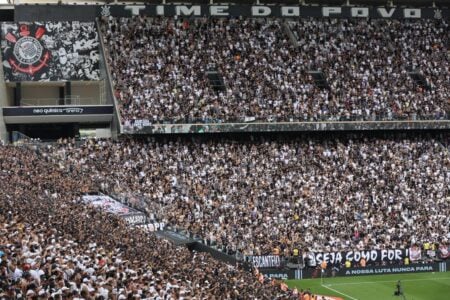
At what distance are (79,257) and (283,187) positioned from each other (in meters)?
29.3

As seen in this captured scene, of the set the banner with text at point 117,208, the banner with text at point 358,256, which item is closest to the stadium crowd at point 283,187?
the banner with text at point 358,256

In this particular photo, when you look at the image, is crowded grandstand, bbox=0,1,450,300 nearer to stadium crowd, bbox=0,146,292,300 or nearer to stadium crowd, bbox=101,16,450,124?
stadium crowd, bbox=101,16,450,124

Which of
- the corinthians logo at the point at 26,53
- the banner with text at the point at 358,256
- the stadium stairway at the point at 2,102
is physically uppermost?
the corinthians logo at the point at 26,53

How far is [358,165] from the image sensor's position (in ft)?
163

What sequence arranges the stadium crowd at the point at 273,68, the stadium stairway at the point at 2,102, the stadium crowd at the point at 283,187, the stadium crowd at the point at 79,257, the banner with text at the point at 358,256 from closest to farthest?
the stadium crowd at the point at 79,257, the banner with text at the point at 358,256, the stadium crowd at the point at 283,187, the stadium stairway at the point at 2,102, the stadium crowd at the point at 273,68

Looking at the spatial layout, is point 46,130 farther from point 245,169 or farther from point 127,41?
point 245,169

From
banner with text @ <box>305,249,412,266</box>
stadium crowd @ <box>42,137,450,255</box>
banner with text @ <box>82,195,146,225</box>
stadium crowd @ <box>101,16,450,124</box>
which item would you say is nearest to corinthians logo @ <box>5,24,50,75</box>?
stadium crowd @ <box>101,16,450,124</box>

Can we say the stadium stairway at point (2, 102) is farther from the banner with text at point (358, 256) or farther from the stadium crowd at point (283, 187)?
the banner with text at point (358, 256)

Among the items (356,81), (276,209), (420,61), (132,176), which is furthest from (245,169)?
(420,61)

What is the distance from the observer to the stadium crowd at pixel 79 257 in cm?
1496

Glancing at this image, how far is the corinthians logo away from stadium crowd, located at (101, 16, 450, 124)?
4202mm

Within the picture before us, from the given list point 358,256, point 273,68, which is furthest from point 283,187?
point 273,68

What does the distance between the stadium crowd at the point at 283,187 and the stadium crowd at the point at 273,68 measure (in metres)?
2.04

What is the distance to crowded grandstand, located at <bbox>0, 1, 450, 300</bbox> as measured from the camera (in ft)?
134
